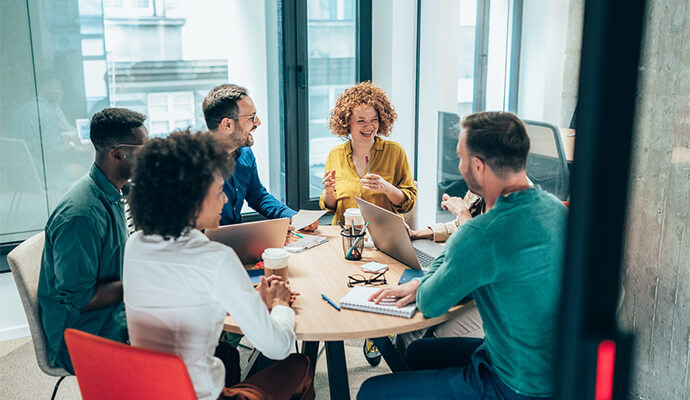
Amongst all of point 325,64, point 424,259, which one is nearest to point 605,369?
point 424,259

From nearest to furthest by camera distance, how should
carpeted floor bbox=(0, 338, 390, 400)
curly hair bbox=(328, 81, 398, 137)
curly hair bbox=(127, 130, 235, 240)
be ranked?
curly hair bbox=(127, 130, 235, 240) < carpeted floor bbox=(0, 338, 390, 400) < curly hair bbox=(328, 81, 398, 137)

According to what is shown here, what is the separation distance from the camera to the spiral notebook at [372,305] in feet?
5.58

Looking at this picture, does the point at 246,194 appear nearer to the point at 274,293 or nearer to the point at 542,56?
the point at 274,293

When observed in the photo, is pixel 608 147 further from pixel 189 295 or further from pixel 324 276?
pixel 324 276

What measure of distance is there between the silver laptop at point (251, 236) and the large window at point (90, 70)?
1705 mm

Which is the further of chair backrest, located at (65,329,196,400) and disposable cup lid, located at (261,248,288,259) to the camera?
disposable cup lid, located at (261,248,288,259)

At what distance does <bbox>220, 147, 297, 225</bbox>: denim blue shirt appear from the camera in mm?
2697

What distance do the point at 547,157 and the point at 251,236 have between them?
1.69 metres

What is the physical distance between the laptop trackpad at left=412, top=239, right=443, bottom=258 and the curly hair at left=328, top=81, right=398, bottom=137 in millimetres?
780

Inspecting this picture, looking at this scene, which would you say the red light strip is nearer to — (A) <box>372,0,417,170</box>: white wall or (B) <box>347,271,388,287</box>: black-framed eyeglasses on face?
(B) <box>347,271,388,287</box>: black-framed eyeglasses on face

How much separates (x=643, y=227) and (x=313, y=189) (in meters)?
2.26

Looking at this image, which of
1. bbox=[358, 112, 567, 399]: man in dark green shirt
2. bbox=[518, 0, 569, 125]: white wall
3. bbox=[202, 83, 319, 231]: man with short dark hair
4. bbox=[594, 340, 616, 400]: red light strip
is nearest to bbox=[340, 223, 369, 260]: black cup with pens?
bbox=[202, 83, 319, 231]: man with short dark hair

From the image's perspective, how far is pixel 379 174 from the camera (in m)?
2.88

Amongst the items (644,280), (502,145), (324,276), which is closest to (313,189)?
(324,276)
